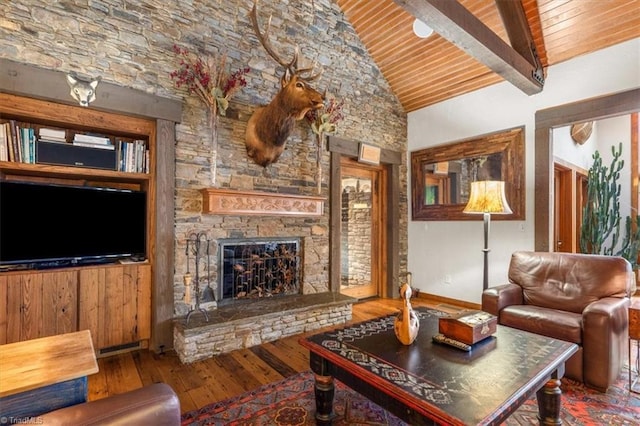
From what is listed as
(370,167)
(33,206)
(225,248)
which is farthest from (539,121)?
(33,206)

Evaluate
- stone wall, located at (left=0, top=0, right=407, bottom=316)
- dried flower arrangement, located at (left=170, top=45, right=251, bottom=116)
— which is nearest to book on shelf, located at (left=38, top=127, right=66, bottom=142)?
stone wall, located at (left=0, top=0, right=407, bottom=316)

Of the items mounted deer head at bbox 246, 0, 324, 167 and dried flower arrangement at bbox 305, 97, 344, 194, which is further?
dried flower arrangement at bbox 305, 97, 344, 194

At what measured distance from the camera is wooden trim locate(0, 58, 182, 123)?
7.85 ft

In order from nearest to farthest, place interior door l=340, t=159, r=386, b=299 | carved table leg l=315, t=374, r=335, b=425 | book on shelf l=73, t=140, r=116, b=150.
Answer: carved table leg l=315, t=374, r=335, b=425 < book on shelf l=73, t=140, r=116, b=150 < interior door l=340, t=159, r=386, b=299

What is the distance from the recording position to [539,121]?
3.91m

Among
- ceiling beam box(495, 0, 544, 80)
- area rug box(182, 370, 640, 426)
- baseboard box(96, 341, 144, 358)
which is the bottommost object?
area rug box(182, 370, 640, 426)

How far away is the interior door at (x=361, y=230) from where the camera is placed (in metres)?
4.89

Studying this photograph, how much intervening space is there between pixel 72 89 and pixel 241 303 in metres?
2.52

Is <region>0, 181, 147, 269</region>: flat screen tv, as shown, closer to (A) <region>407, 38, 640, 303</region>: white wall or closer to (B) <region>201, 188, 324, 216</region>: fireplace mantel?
(B) <region>201, 188, 324, 216</region>: fireplace mantel

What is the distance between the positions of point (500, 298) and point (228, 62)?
3704 mm

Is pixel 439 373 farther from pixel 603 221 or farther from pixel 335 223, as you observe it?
pixel 603 221

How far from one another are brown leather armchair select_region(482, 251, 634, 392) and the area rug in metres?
0.16

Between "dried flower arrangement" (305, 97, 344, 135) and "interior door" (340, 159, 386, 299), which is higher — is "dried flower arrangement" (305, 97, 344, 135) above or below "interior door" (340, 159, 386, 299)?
above

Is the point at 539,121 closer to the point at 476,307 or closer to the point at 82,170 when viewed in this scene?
the point at 476,307
